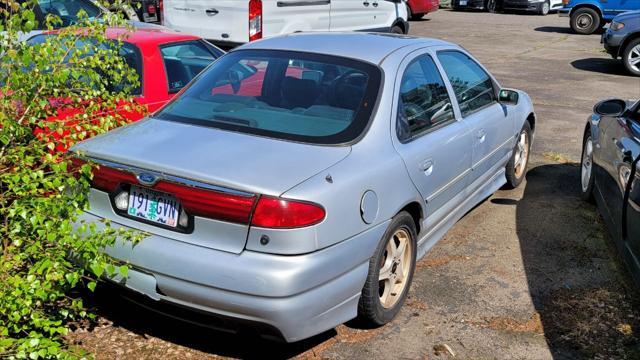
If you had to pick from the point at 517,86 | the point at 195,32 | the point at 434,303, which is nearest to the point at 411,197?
the point at 434,303

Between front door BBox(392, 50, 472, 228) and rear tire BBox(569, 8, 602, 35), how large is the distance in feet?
55.1

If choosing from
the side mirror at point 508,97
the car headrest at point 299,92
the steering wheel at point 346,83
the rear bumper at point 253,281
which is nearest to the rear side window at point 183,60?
the car headrest at point 299,92

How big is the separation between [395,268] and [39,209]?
75.5 inches

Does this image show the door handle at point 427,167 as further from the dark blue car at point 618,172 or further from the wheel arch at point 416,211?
the dark blue car at point 618,172

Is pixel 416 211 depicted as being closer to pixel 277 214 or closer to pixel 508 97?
pixel 277 214

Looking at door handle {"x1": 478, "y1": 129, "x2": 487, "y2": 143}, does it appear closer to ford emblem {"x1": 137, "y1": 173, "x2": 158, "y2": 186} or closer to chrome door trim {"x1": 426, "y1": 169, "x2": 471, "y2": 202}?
chrome door trim {"x1": 426, "y1": 169, "x2": 471, "y2": 202}

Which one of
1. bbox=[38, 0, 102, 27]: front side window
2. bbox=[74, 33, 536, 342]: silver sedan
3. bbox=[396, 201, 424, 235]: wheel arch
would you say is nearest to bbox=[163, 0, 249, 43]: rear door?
bbox=[38, 0, 102, 27]: front side window

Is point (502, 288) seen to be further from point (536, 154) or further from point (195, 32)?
point (195, 32)

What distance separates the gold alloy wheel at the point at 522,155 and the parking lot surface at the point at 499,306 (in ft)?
0.60

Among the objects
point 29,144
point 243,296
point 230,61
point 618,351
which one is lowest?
point 618,351

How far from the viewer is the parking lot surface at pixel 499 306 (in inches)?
139

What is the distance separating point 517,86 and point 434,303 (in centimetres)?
839

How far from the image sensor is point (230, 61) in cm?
432

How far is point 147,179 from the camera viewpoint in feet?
10.2
